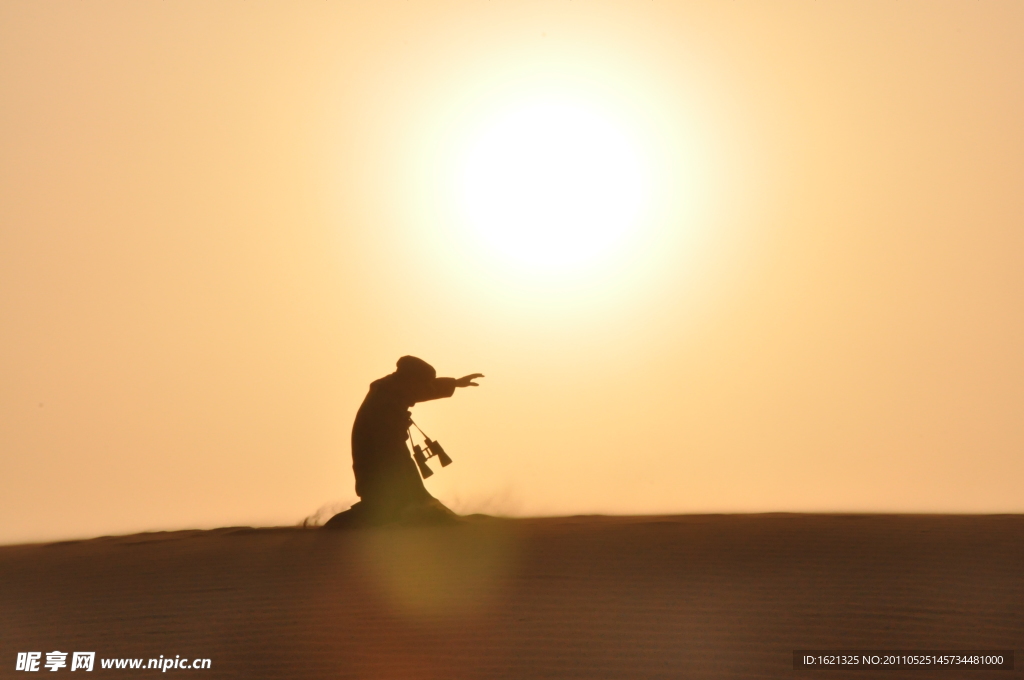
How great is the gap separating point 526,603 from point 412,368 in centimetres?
474

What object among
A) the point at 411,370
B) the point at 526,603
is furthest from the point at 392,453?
the point at 526,603

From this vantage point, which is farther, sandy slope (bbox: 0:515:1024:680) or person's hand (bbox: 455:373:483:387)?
person's hand (bbox: 455:373:483:387)

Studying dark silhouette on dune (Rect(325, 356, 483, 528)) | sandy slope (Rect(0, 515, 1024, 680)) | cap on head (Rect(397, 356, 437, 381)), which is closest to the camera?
sandy slope (Rect(0, 515, 1024, 680))

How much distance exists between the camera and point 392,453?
34.5ft

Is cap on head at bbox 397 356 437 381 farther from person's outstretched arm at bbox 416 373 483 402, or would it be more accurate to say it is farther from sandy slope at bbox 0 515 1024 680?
sandy slope at bbox 0 515 1024 680

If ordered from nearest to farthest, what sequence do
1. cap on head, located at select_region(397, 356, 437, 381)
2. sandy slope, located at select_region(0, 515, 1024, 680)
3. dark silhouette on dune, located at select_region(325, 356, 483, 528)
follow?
sandy slope, located at select_region(0, 515, 1024, 680) → dark silhouette on dune, located at select_region(325, 356, 483, 528) → cap on head, located at select_region(397, 356, 437, 381)

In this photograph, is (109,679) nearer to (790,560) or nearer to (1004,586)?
(790,560)

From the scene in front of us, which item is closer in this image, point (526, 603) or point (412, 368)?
point (526, 603)

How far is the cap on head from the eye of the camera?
10852mm

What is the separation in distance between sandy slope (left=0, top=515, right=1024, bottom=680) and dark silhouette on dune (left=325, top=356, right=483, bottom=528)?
2.56 feet

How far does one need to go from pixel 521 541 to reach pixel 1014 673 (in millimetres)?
4677

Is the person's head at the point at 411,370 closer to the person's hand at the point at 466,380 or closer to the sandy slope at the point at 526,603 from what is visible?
the person's hand at the point at 466,380

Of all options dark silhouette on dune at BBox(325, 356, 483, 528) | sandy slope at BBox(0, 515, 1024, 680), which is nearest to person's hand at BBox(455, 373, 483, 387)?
dark silhouette on dune at BBox(325, 356, 483, 528)

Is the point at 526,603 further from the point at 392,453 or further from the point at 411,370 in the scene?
the point at 411,370
